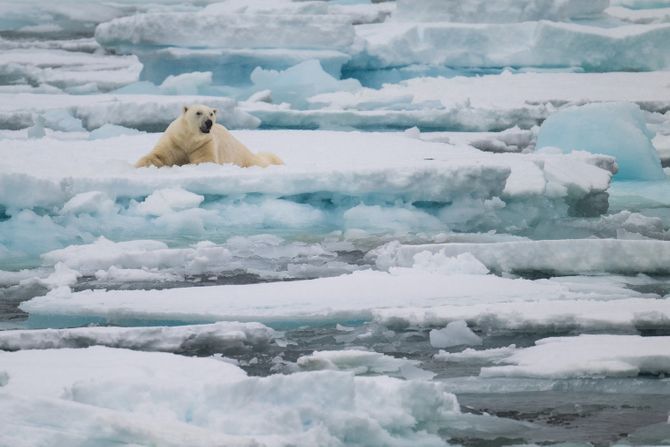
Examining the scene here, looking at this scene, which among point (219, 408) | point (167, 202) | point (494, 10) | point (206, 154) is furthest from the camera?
point (494, 10)

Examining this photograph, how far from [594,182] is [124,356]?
13.2ft

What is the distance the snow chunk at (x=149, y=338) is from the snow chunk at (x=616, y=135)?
16.6 feet

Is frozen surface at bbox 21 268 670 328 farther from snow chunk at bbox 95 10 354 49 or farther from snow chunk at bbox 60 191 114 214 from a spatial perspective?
snow chunk at bbox 95 10 354 49

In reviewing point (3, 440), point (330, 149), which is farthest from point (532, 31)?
point (3, 440)

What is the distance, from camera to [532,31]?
13.2 m

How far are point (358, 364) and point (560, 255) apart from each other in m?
1.66

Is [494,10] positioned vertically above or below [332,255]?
above

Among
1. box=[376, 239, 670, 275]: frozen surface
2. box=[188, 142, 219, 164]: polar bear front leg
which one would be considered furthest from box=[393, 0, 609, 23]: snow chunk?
box=[376, 239, 670, 275]: frozen surface

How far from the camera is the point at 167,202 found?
19.3 feet

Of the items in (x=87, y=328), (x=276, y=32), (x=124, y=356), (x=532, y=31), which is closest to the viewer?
(x=124, y=356)

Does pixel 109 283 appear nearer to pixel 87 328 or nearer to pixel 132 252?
pixel 132 252

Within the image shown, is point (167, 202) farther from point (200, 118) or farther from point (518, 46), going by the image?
point (518, 46)

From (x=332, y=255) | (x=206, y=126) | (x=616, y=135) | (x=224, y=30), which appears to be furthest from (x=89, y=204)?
(x=224, y=30)

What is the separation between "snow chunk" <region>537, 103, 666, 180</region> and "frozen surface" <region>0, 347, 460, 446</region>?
5.58 metres
